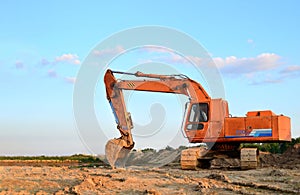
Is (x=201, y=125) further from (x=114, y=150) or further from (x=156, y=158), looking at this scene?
(x=156, y=158)

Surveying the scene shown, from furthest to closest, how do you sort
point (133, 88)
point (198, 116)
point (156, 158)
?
point (156, 158) → point (133, 88) → point (198, 116)

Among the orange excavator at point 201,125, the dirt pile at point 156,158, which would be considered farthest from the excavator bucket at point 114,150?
the dirt pile at point 156,158

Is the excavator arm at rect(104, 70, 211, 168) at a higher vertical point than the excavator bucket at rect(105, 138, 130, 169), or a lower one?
higher

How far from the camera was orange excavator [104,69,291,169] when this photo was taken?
66.9 feet

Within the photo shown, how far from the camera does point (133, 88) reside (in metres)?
22.5

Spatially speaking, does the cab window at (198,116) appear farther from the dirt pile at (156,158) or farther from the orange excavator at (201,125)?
the dirt pile at (156,158)

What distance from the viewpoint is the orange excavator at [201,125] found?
20391 mm

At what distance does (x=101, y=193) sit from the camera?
10.7m

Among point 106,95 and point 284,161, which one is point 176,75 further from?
point 284,161

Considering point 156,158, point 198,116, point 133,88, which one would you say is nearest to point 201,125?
point 198,116

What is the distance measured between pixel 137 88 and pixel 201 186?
36.3 ft

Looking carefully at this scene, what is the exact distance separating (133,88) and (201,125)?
13.5ft

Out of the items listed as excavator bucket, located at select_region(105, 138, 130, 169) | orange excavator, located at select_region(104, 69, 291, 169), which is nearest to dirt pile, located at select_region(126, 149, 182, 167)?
orange excavator, located at select_region(104, 69, 291, 169)

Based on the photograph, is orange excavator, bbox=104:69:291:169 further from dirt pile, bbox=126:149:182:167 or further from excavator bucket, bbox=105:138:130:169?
dirt pile, bbox=126:149:182:167
